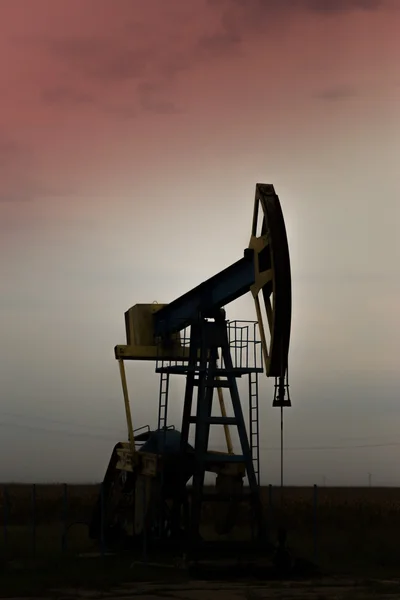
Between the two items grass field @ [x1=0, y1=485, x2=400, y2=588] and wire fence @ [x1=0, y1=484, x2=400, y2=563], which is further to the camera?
wire fence @ [x1=0, y1=484, x2=400, y2=563]

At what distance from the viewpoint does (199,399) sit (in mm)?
17922

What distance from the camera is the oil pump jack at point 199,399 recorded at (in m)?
16.0

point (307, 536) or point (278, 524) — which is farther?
point (278, 524)

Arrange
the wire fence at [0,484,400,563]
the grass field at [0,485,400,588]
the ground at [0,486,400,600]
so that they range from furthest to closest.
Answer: the wire fence at [0,484,400,563] → the grass field at [0,485,400,588] → the ground at [0,486,400,600]

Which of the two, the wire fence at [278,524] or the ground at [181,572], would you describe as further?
the wire fence at [278,524]

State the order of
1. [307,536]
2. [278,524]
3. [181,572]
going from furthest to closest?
[278,524]
[307,536]
[181,572]

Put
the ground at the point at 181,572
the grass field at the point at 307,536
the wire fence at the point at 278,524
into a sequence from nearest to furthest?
the ground at the point at 181,572, the grass field at the point at 307,536, the wire fence at the point at 278,524

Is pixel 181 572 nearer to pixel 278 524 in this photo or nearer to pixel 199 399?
pixel 199 399

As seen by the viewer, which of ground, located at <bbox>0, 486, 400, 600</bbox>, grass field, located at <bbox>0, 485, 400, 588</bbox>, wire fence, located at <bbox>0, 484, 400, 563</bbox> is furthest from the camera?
wire fence, located at <bbox>0, 484, 400, 563</bbox>

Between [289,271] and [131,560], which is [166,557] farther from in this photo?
[289,271]

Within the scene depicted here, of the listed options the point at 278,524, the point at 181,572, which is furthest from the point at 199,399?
the point at 278,524

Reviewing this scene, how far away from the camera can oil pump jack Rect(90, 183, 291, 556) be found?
1603cm

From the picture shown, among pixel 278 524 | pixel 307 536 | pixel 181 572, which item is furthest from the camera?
pixel 278 524

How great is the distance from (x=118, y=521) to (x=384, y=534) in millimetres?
5496
